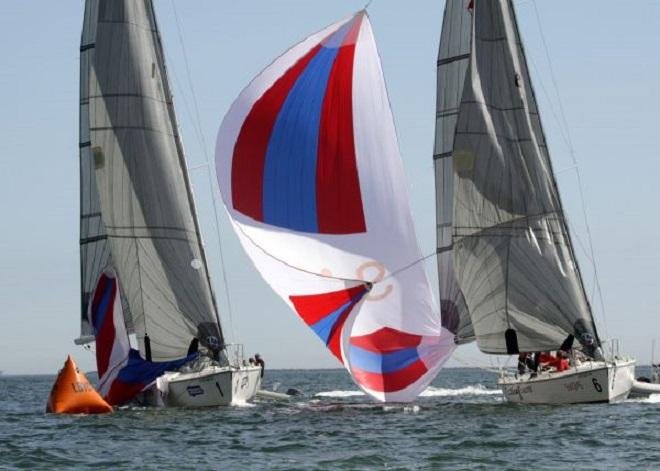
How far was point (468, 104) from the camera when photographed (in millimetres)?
32344

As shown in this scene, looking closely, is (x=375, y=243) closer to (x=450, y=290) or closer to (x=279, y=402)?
(x=450, y=290)

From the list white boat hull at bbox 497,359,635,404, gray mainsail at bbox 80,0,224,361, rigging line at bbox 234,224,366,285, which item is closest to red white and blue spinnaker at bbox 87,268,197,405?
gray mainsail at bbox 80,0,224,361

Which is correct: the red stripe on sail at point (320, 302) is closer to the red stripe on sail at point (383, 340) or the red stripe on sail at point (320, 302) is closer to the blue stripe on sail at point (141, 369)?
the red stripe on sail at point (383, 340)

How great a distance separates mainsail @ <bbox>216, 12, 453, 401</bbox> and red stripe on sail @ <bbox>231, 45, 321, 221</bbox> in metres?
0.02

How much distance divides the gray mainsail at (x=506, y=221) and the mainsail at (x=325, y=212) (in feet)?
4.27

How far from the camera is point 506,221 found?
3234 centimetres

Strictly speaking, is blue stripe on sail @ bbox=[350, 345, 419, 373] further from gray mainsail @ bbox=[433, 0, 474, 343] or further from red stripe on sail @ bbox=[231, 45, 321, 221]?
gray mainsail @ bbox=[433, 0, 474, 343]

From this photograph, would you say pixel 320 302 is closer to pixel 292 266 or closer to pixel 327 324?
pixel 327 324

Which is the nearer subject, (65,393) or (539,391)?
(539,391)

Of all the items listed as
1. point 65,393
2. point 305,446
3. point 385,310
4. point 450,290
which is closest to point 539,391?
point 385,310

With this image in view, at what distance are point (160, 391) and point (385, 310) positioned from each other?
5.39 meters

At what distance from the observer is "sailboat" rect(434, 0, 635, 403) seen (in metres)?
32.2

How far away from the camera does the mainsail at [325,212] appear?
105 feet

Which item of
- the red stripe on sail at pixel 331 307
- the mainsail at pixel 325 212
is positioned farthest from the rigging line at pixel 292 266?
the red stripe on sail at pixel 331 307
